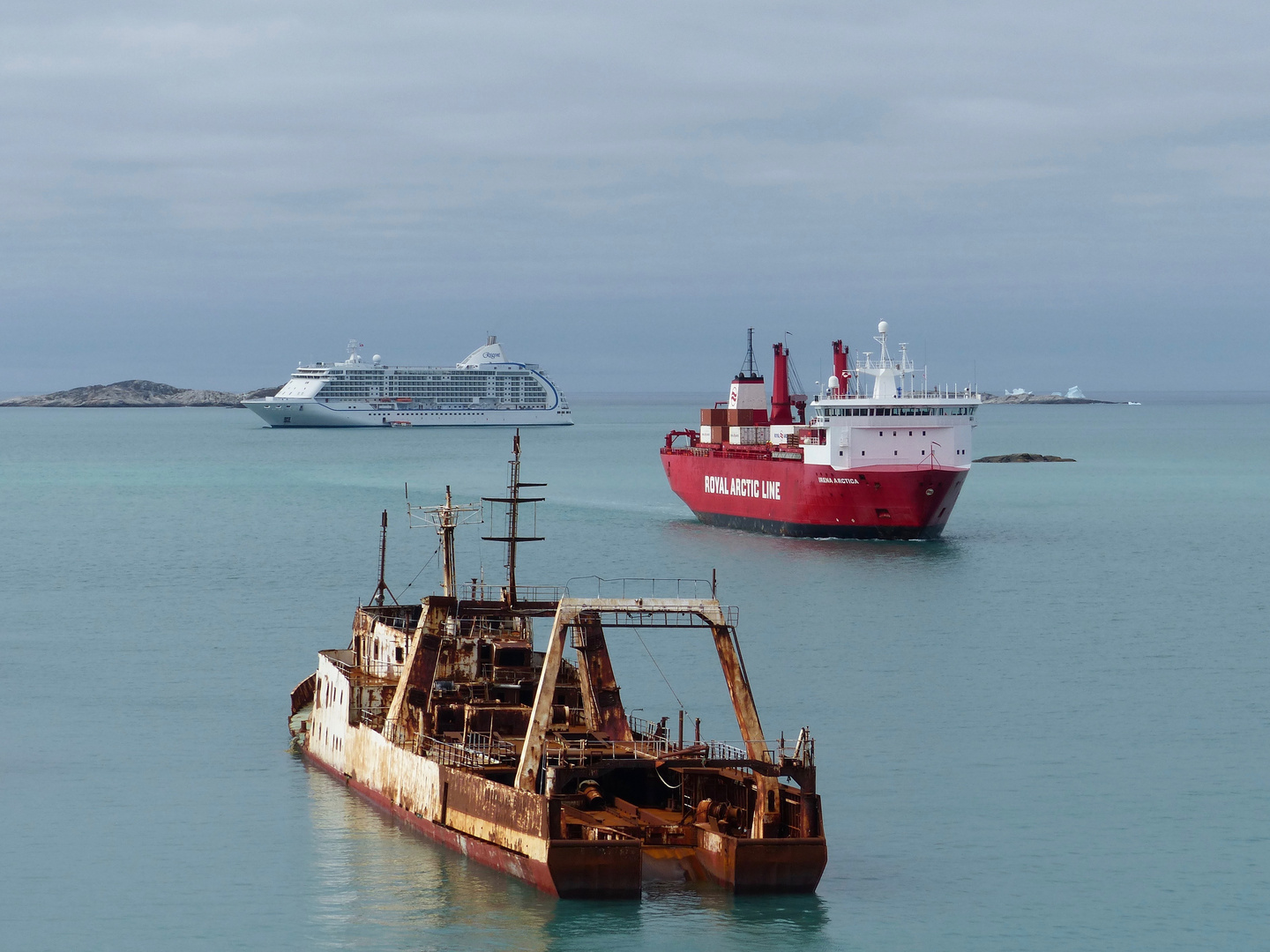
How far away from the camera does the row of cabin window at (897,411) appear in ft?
227

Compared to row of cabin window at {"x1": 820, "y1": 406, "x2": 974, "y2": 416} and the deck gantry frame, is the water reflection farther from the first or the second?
row of cabin window at {"x1": 820, "y1": 406, "x2": 974, "y2": 416}

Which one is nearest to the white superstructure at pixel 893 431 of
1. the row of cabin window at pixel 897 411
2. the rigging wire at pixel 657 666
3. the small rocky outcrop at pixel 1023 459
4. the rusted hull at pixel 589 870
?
the row of cabin window at pixel 897 411

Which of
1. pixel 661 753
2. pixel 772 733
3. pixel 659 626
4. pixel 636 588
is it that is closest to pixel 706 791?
pixel 661 753

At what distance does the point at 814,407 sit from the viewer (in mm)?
70438

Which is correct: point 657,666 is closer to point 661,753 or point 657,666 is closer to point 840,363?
point 661,753

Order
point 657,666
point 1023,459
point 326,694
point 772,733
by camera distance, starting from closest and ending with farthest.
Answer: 1. point 326,694
2. point 772,733
3. point 657,666
4. point 1023,459

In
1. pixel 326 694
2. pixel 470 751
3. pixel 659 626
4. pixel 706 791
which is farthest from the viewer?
pixel 326 694

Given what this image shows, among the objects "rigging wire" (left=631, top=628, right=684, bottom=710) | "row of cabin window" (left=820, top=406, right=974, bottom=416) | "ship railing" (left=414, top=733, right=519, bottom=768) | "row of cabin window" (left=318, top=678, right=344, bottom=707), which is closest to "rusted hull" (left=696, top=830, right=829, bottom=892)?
"ship railing" (left=414, top=733, right=519, bottom=768)

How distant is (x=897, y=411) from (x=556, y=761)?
4595 cm

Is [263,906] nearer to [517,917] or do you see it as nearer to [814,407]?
[517,917]

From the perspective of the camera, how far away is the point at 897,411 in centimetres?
6938

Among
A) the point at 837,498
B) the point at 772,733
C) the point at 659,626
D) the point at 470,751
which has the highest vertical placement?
the point at 837,498

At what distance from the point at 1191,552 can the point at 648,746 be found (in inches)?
2002

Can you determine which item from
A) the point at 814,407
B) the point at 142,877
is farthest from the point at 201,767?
the point at 814,407
